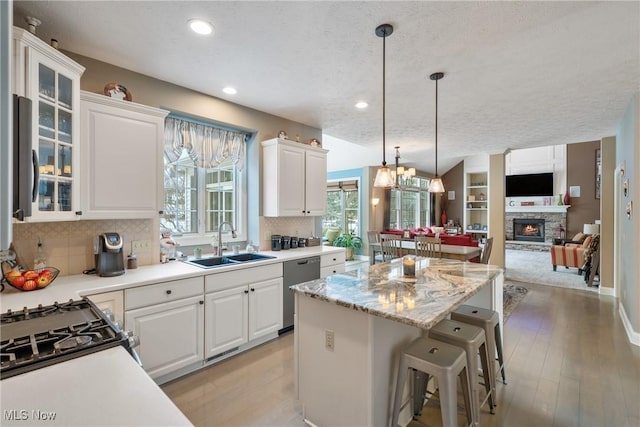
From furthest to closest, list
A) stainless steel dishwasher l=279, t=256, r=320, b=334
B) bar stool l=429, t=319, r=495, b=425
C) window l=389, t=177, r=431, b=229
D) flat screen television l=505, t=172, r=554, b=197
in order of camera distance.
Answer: flat screen television l=505, t=172, r=554, b=197
window l=389, t=177, r=431, b=229
stainless steel dishwasher l=279, t=256, r=320, b=334
bar stool l=429, t=319, r=495, b=425

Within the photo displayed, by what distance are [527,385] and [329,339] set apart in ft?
5.95

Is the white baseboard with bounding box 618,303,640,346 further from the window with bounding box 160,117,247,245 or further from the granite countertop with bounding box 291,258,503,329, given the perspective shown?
the window with bounding box 160,117,247,245

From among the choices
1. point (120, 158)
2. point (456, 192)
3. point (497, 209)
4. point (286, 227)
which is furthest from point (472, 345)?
point (456, 192)

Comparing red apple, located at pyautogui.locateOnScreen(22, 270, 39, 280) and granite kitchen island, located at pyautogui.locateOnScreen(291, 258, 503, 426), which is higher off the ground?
red apple, located at pyautogui.locateOnScreen(22, 270, 39, 280)

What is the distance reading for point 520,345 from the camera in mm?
3125

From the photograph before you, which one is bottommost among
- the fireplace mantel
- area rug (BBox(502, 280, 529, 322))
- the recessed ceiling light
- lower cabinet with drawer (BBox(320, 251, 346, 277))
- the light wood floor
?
the light wood floor

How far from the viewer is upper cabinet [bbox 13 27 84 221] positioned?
5.62ft

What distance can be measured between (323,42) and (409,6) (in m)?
0.65

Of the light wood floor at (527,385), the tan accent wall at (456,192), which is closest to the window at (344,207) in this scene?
the tan accent wall at (456,192)

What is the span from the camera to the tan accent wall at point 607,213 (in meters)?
4.79

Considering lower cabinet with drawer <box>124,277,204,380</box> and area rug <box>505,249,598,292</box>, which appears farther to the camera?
area rug <box>505,249,598,292</box>

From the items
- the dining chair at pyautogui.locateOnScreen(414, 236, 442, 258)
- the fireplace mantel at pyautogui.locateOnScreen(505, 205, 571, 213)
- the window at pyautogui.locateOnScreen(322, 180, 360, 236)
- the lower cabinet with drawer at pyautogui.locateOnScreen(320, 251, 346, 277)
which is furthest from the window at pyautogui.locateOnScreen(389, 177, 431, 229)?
the lower cabinet with drawer at pyautogui.locateOnScreen(320, 251, 346, 277)

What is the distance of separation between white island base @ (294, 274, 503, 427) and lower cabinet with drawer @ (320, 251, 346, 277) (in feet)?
5.64

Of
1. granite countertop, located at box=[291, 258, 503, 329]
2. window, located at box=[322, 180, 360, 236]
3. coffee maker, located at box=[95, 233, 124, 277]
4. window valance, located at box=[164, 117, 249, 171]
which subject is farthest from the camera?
window, located at box=[322, 180, 360, 236]
